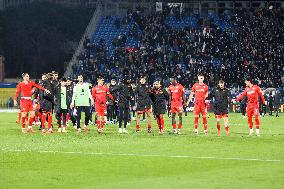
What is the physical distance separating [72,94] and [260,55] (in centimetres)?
3560

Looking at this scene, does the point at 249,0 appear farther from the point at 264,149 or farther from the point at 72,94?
the point at 264,149

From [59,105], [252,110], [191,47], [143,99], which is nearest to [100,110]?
[59,105]

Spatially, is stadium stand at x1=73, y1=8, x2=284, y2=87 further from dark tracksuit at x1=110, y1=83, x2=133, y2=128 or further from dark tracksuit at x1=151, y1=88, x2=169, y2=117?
dark tracksuit at x1=110, y1=83, x2=133, y2=128

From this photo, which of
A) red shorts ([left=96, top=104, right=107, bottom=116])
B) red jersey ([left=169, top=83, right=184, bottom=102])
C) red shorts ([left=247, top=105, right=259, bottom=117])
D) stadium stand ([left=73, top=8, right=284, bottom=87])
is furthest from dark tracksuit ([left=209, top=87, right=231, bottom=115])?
stadium stand ([left=73, top=8, right=284, bottom=87])

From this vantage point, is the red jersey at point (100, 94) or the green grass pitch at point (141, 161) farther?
the red jersey at point (100, 94)

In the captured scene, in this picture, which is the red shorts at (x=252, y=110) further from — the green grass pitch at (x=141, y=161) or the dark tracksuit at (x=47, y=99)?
the dark tracksuit at (x=47, y=99)

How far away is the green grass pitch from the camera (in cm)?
1863

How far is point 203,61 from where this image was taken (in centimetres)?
7281

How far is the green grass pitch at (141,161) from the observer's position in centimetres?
1863

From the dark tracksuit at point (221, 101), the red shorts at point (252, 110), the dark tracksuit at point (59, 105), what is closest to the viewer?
the dark tracksuit at point (221, 101)

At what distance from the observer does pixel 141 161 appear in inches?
914

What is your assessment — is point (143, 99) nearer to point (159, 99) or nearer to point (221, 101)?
point (159, 99)

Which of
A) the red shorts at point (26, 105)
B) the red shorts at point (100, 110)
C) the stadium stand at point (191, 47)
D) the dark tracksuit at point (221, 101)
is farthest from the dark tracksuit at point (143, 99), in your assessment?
the stadium stand at point (191, 47)

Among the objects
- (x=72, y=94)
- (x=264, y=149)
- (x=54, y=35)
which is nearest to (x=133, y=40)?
(x=54, y=35)
